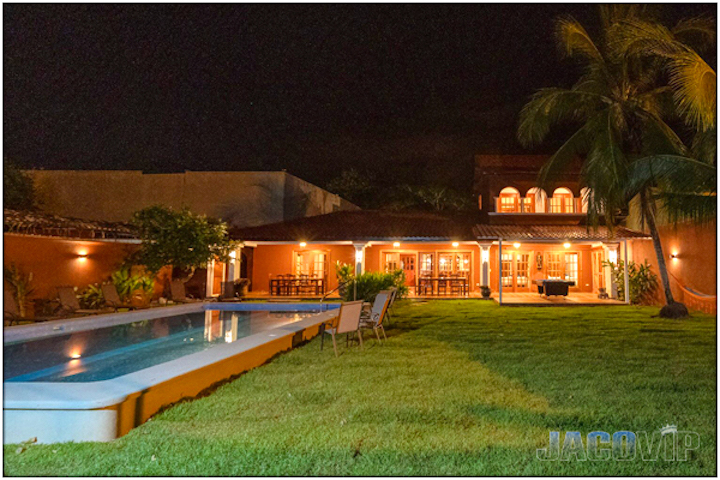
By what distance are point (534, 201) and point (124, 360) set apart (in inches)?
652

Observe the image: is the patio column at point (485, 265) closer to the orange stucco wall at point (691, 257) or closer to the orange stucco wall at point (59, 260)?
the orange stucco wall at point (691, 257)

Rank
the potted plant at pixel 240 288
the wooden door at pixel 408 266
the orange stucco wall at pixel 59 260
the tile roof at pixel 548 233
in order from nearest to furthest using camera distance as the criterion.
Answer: the orange stucco wall at pixel 59 260
the tile roof at pixel 548 233
the potted plant at pixel 240 288
the wooden door at pixel 408 266

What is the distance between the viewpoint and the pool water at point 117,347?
6.94 m

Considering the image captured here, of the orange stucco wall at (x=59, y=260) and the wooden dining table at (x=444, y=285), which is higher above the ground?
the orange stucco wall at (x=59, y=260)

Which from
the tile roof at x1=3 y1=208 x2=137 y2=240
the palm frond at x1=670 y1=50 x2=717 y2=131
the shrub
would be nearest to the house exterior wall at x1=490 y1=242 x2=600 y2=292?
the palm frond at x1=670 y1=50 x2=717 y2=131

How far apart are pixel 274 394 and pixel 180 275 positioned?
538 inches

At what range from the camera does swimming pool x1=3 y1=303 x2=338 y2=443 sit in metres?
3.78

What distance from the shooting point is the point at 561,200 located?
20.2m

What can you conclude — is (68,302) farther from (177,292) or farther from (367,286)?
(367,286)

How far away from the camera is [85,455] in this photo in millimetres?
3475

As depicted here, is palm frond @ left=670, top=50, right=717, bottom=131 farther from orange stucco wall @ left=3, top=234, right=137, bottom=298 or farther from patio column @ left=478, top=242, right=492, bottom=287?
orange stucco wall @ left=3, top=234, right=137, bottom=298

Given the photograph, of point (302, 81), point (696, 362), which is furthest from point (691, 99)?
point (302, 81)

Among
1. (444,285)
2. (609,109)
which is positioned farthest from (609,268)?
(609,109)

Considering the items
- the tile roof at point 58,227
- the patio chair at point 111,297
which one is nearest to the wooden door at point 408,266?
the tile roof at point 58,227
